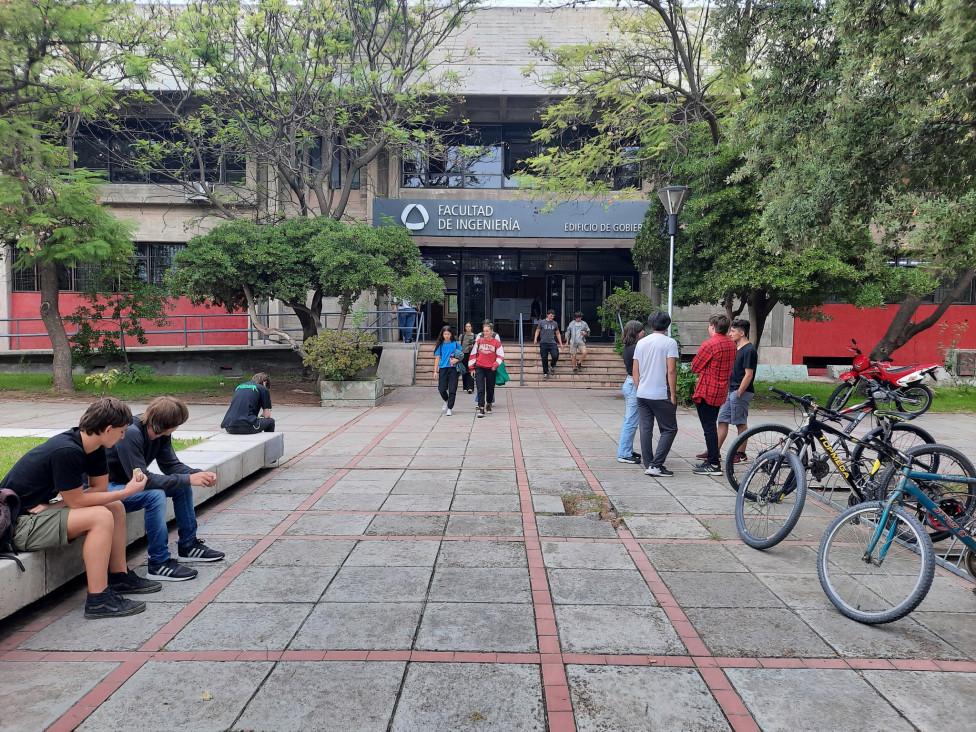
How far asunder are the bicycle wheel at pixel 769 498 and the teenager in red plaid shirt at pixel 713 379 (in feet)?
6.84

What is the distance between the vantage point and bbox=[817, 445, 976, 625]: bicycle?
3768 millimetres

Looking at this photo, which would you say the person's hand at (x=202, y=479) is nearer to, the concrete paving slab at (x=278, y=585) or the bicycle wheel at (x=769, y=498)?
the concrete paving slab at (x=278, y=585)

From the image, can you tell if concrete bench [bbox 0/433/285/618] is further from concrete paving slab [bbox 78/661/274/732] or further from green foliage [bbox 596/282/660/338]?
green foliage [bbox 596/282/660/338]

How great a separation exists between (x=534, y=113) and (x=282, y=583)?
20697mm

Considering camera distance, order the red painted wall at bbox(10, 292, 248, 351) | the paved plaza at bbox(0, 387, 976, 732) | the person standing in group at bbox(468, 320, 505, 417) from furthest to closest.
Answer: the red painted wall at bbox(10, 292, 248, 351), the person standing in group at bbox(468, 320, 505, 417), the paved plaza at bbox(0, 387, 976, 732)

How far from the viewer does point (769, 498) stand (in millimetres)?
5281

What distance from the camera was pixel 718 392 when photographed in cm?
750

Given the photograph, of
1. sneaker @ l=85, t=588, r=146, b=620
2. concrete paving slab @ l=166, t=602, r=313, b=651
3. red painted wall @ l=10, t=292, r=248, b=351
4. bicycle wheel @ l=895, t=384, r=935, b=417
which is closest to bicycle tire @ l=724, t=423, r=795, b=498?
concrete paving slab @ l=166, t=602, r=313, b=651

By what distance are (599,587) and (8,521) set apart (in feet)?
11.1

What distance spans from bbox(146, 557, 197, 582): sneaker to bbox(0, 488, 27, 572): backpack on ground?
2.75 ft

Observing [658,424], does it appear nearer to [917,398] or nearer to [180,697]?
[180,697]

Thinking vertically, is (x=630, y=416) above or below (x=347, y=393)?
above

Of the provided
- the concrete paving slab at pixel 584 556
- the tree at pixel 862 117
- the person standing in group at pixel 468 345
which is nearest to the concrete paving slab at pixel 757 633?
the concrete paving slab at pixel 584 556

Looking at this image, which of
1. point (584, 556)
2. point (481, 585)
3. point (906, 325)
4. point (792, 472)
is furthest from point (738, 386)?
point (906, 325)
